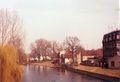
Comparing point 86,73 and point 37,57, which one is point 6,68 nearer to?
point 37,57

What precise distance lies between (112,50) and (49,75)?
110cm

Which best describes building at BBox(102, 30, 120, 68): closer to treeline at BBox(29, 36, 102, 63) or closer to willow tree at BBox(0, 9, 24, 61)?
treeline at BBox(29, 36, 102, 63)

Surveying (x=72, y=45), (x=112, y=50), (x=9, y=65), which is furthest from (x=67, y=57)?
(x=9, y=65)

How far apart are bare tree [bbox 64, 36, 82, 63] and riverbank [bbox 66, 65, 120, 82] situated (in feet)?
1.07

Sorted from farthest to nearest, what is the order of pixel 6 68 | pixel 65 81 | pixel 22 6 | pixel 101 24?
pixel 101 24
pixel 65 81
pixel 22 6
pixel 6 68

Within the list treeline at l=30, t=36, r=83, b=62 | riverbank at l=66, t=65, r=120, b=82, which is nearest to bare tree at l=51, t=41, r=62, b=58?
treeline at l=30, t=36, r=83, b=62

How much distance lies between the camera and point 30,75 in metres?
2.53

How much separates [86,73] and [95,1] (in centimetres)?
125

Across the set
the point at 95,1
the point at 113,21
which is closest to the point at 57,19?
the point at 95,1

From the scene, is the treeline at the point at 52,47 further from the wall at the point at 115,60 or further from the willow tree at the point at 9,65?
the wall at the point at 115,60

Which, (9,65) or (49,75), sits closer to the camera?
(9,65)

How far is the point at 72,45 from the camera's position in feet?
8.23

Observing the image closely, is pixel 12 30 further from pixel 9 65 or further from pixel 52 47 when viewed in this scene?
pixel 52 47

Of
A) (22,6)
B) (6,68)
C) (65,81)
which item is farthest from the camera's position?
(65,81)
